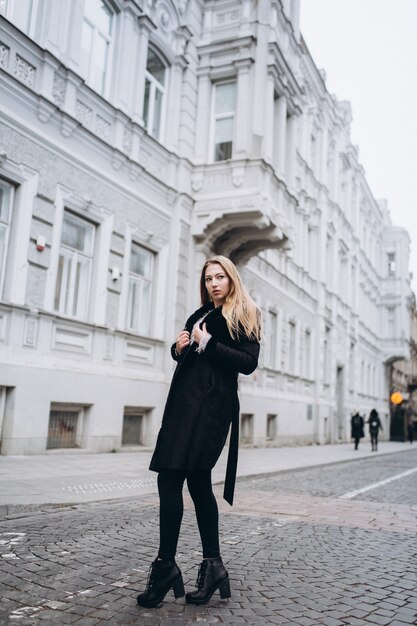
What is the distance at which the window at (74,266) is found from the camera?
38.3 ft

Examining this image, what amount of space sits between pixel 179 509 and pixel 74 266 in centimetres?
925

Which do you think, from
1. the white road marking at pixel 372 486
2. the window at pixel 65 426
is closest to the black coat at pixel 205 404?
the white road marking at pixel 372 486

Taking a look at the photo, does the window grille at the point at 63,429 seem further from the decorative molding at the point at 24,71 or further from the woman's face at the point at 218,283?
the woman's face at the point at 218,283

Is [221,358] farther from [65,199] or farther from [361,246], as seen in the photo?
[361,246]

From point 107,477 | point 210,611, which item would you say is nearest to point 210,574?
point 210,611

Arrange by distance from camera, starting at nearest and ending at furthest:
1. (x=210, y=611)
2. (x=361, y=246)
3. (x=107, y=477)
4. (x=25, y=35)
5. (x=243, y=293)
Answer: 1. (x=210, y=611)
2. (x=243, y=293)
3. (x=107, y=477)
4. (x=25, y=35)
5. (x=361, y=246)

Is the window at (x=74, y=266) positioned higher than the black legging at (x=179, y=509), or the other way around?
the window at (x=74, y=266)

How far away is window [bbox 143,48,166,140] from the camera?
1512 cm

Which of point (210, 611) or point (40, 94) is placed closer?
point (210, 611)

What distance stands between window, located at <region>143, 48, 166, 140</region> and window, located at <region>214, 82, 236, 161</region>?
1851mm

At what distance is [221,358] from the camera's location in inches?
136

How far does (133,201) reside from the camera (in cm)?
1390

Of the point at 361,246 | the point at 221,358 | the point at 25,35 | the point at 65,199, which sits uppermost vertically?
the point at 361,246

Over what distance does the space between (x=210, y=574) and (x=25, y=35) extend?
9.99 metres
